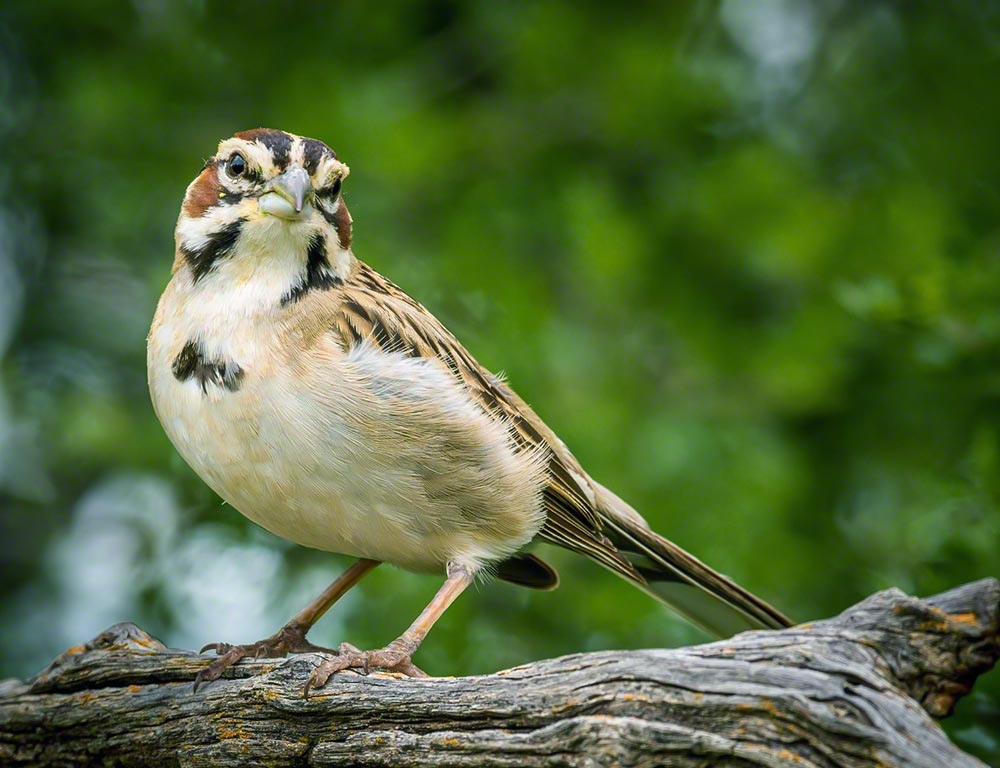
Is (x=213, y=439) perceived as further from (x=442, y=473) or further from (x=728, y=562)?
(x=728, y=562)

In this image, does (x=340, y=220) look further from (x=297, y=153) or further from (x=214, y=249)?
(x=214, y=249)

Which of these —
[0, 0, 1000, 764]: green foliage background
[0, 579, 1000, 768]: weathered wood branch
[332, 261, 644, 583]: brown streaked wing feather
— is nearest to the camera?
[0, 579, 1000, 768]: weathered wood branch

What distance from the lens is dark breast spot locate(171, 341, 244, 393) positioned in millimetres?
4371

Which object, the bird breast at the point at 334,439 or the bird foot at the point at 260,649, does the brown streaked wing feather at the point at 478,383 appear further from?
the bird foot at the point at 260,649

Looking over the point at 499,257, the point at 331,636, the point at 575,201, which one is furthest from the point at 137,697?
the point at 575,201

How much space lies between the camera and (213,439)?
436 cm

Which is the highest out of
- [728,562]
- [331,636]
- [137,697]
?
[728,562]

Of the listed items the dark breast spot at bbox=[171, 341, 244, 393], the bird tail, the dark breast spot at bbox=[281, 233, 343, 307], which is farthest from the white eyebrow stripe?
the bird tail

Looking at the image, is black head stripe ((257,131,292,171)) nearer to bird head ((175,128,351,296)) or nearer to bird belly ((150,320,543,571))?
bird head ((175,128,351,296))

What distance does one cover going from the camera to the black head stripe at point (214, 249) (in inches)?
185

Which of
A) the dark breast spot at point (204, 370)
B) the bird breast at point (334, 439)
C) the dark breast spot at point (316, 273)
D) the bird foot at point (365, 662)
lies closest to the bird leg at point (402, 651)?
the bird foot at point (365, 662)

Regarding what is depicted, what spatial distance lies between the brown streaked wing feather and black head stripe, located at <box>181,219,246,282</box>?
1.41 ft

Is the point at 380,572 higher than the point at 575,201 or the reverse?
the reverse

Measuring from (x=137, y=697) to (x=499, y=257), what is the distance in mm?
3614
